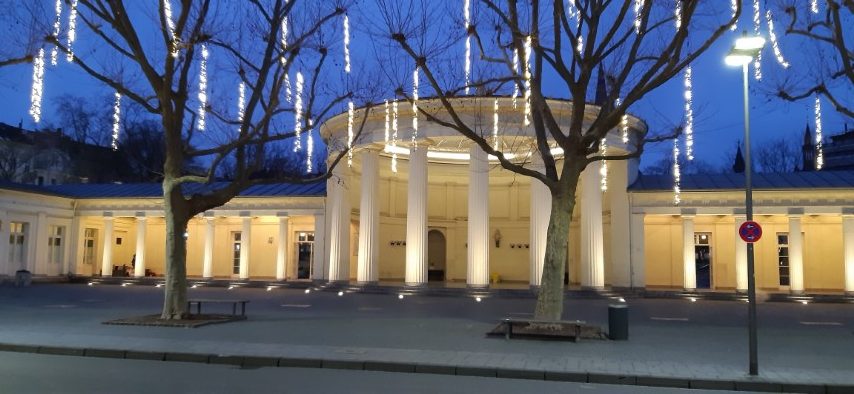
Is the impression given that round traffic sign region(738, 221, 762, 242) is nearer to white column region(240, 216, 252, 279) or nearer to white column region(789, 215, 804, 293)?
white column region(789, 215, 804, 293)

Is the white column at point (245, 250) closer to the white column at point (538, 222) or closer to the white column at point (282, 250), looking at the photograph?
the white column at point (282, 250)

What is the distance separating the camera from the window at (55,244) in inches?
1497

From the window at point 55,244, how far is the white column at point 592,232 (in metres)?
28.7

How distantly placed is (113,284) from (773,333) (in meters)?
32.6

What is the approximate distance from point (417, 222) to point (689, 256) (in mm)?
13123

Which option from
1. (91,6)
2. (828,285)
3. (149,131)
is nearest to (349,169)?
(91,6)

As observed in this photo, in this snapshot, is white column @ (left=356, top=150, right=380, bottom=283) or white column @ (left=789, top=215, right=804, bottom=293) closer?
white column @ (left=789, top=215, right=804, bottom=293)

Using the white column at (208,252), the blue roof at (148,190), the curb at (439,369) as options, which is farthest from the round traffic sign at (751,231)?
the white column at (208,252)

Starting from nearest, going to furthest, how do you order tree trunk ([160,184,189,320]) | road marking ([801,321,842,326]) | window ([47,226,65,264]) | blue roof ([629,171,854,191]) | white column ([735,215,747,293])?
tree trunk ([160,184,189,320])
road marking ([801,321,842,326])
white column ([735,215,747,293])
blue roof ([629,171,854,191])
window ([47,226,65,264])

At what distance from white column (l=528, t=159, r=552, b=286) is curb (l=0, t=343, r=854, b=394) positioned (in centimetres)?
1847

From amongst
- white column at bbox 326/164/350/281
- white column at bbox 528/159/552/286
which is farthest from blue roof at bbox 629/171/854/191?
white column at bbox 326/164/350/281

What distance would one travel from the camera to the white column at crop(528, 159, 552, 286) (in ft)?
96.9

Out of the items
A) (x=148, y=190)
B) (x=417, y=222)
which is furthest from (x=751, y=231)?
(x=148, y=190)

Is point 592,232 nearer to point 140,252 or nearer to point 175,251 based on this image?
point 175,251
